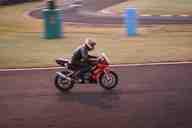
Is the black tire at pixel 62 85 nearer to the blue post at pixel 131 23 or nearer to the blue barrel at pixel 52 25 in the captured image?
the blue barrel at pixel 52 25

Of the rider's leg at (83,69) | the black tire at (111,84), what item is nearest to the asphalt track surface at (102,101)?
the black tire at (111,84)

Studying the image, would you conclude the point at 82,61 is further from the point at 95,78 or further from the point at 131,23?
the point at 131,23

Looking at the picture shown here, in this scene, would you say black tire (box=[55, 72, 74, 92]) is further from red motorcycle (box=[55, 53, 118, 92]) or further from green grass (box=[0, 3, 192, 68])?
green grass (box=[0, 3, 192, 68])

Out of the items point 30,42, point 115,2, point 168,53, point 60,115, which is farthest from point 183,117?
point 115,2

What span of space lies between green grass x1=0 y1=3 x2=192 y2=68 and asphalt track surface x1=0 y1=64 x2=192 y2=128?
2379 millimetres

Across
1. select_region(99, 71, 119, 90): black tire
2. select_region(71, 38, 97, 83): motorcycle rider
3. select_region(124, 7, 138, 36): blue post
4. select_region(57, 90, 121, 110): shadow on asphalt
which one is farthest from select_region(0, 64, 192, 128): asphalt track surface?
select_region(124, 7, 138, 36): blue post

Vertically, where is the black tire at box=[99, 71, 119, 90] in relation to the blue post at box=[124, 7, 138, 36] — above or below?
above

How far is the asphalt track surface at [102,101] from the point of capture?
39.5ft

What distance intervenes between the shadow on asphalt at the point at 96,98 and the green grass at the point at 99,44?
14.5 feet

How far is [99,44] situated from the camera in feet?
77.3

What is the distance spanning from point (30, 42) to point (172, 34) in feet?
19.6

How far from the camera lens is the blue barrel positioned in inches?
1011

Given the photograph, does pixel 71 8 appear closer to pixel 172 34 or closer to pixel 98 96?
pixel 172 34

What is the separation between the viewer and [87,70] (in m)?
15.1
